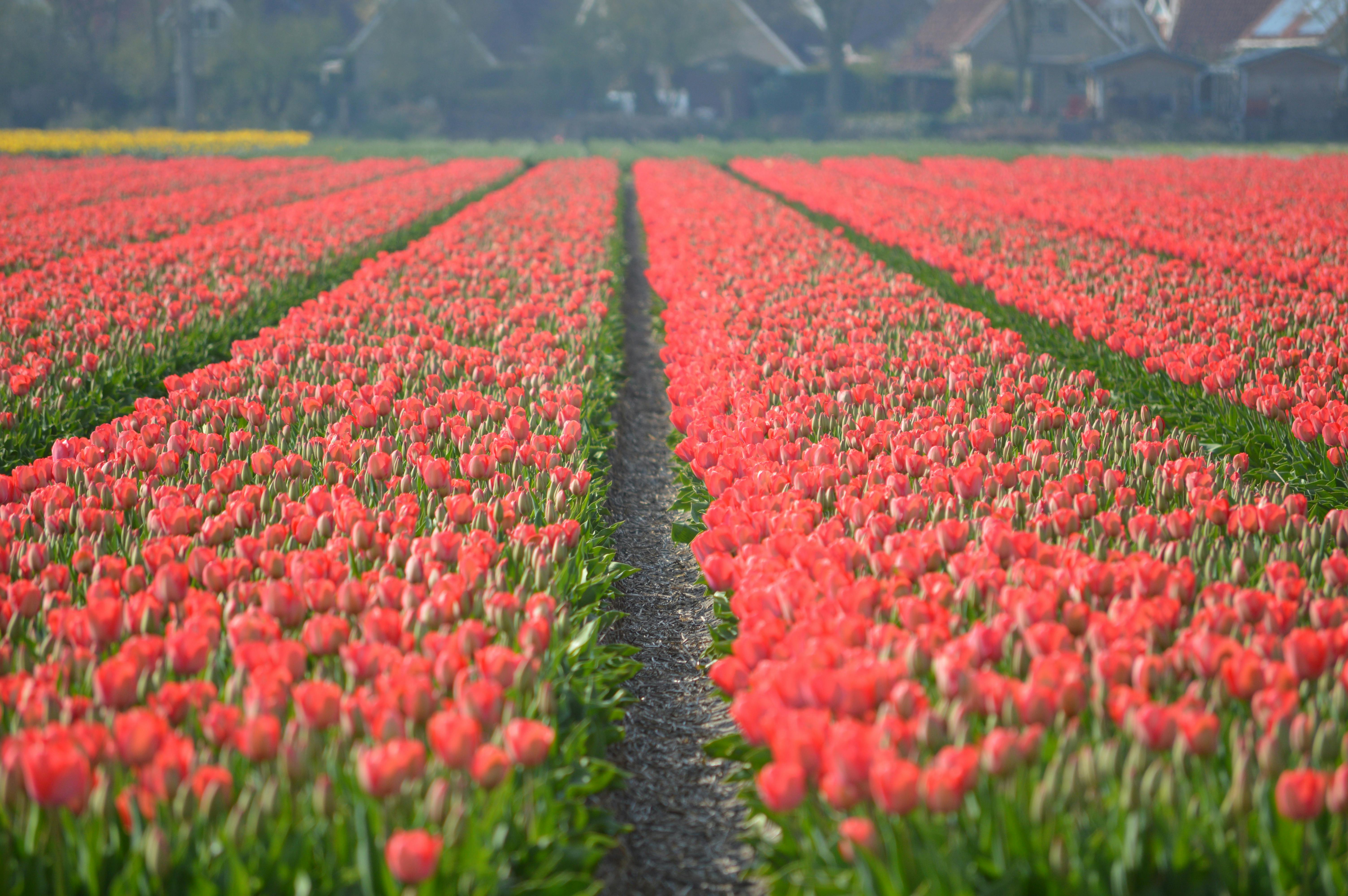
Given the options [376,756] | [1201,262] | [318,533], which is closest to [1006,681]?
[376,756]

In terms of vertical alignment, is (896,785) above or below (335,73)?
below

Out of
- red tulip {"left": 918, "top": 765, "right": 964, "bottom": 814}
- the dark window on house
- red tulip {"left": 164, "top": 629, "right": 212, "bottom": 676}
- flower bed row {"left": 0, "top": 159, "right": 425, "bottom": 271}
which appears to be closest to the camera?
Answer: red tulip {"left": 918, "top": 765, "right": 964, "bottom": 814}

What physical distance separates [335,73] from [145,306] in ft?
191

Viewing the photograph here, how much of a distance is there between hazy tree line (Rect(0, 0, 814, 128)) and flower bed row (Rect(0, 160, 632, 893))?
184ft

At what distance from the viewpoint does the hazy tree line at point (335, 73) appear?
5534cm

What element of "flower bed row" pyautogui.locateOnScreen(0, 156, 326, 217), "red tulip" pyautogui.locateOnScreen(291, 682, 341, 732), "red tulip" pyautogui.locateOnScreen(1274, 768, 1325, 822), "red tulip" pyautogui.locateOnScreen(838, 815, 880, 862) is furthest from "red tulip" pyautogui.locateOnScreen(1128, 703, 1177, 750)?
"flower bed row" pyautogui.locateOnScreen(0, 156, 326, 217)

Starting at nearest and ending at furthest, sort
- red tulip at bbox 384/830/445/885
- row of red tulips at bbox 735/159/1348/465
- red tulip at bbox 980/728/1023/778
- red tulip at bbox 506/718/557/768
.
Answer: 1. red tulip at bbox 384/830/445/885
2. red tulip at bbox 980/728/1023/778
3. red tulip at bbox 506/718/557/768
4. row of red tulips at bbox 735/159/1348/465

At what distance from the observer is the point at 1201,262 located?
12586 mm

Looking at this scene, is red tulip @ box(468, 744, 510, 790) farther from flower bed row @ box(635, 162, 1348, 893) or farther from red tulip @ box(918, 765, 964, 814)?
red tulip @ box(918, 765, 964, 814)

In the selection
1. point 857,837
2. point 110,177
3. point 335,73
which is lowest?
point 857,837

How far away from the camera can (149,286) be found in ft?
33.2

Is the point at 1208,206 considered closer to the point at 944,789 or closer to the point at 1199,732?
the point at 1199,732

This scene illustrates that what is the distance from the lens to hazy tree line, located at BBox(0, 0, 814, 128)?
5534 cm

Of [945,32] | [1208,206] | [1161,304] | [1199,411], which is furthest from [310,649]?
[945,32]
